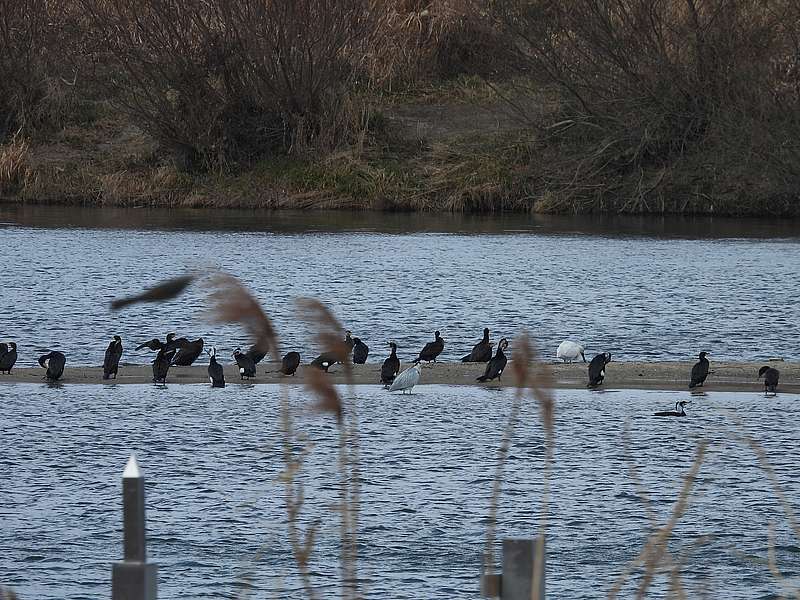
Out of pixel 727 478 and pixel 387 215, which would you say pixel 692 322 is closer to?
pixel 727 478

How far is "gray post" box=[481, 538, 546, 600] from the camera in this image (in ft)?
11.1

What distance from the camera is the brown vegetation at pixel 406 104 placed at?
39.6 m

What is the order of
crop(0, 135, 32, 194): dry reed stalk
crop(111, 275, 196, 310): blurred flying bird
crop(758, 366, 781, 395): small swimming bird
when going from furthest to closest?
crop(0, 135, 32, 194): dry reed stalk → crop(758, 366, 781, 395): small swimming bird → crop(111, 275, 196, 310): blurred flying bird

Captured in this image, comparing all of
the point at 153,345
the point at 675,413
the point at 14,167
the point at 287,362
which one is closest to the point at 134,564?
the point at 675,413

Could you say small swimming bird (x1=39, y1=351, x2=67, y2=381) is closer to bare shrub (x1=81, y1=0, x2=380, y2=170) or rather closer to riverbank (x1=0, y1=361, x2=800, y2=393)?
riverbank (x1=0, y1=361, x2=800, y2=393)

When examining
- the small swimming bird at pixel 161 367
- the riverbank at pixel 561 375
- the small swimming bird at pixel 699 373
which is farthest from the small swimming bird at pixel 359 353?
the small swimming bird at pixel 699 373

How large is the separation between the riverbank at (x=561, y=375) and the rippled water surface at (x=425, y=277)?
2.90 ft

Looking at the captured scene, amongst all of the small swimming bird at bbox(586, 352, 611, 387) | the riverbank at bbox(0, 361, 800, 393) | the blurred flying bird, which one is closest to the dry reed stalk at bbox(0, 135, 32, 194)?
the riverbank at bbox(0, 361, 800, 393)

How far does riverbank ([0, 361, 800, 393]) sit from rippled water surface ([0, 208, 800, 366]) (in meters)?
0.88

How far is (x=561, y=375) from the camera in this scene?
16.6 m

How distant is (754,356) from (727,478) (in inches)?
273

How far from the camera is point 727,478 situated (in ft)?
37.1

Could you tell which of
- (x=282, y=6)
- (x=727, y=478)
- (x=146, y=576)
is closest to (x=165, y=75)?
(x=282, y=6)

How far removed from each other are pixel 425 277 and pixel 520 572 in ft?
80.6
